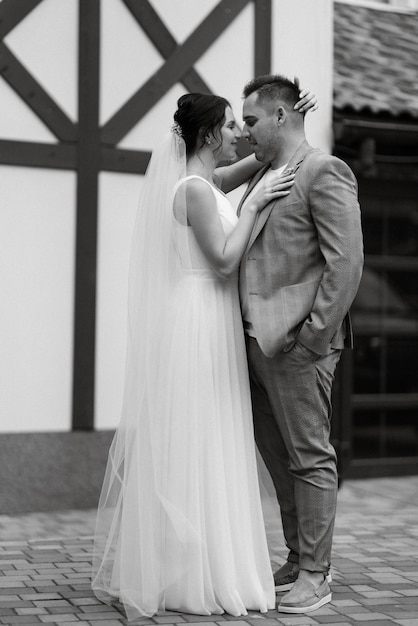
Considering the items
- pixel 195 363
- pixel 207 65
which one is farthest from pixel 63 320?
pixel 195 363

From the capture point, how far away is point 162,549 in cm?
448

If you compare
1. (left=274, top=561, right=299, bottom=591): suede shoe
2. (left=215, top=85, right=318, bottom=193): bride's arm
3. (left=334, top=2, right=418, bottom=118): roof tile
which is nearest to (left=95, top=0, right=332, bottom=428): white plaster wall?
(left=334, top=2, right=418, bottom=118): roof tile

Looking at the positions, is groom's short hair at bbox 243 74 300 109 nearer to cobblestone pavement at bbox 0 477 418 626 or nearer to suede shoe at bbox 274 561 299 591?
suede shoe at bbox 274 561 299 591

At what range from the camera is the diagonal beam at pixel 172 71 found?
22.9 ft

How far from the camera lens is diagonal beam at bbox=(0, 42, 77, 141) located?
21.9 ft

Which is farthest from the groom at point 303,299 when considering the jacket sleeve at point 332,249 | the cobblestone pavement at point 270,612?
the cobblestone pavement at point 270,612

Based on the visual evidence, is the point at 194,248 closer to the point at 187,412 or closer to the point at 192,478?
the point at 187,412

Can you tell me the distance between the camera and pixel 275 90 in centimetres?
460

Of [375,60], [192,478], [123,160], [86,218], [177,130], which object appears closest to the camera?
[192,478]

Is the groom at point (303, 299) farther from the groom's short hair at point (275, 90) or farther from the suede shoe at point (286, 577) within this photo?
the suede shoe at point (286, 577)

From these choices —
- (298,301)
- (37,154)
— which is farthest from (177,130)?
(37,154)

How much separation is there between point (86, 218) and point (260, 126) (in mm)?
2438

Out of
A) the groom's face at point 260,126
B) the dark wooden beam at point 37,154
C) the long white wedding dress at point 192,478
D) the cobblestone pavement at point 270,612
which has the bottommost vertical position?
the cobblestone pavement at point 270,612

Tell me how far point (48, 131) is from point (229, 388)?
2.82m
